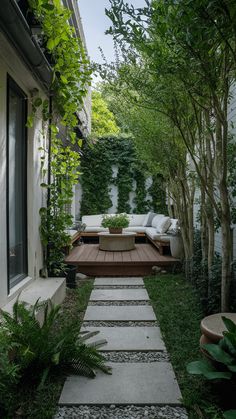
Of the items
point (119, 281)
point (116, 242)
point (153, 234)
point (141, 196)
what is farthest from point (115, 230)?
point (141, 196)

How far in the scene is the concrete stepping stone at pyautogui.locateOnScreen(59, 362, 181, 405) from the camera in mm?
2199

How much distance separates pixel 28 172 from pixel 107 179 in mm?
6848

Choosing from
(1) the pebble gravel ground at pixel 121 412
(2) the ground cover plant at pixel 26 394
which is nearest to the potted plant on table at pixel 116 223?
(2) the ground cover plant at pixel 26 394

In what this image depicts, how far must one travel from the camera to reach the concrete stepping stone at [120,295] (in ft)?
15.1

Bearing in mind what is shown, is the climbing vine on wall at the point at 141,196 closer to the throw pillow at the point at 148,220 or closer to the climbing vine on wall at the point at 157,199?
the climbing vine on wall at the point at 157,199

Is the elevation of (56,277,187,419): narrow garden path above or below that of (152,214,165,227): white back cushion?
below

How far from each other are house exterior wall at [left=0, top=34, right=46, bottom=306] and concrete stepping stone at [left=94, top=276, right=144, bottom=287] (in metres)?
1.45

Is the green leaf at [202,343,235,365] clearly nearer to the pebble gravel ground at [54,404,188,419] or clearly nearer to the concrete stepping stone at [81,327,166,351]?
the pebble gravel ground at [54,404,188,419]

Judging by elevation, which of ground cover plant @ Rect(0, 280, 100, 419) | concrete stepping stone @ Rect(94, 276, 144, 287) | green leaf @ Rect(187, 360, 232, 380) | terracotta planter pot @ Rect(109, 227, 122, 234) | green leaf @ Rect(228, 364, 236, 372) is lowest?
concrete stepping stone @ Rect(94, 276, 144, 287)

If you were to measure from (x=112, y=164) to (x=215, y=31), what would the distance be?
8.91 m

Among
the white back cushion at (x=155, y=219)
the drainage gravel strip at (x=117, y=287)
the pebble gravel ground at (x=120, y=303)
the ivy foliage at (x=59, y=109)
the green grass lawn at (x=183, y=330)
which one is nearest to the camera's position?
the green grass lawn at (x=183, y=330)

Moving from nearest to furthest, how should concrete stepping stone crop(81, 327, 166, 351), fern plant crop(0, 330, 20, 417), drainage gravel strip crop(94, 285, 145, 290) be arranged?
1. fern plant crop(0, 330, 20, 417)
2. concrete stepping stone crop(81, 327, 166, 351)
3. drainage gravel strip crop(94, 285, 145, 290)

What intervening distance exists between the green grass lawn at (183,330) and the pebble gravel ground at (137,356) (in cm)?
8

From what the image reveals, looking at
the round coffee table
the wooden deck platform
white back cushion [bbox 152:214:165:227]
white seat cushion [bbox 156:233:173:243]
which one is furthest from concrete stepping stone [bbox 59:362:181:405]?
white back cushion [bbox 152:214:165:227]
